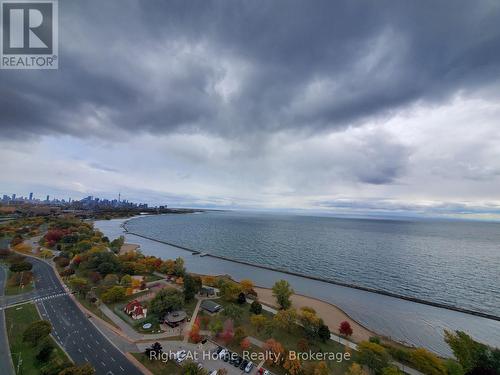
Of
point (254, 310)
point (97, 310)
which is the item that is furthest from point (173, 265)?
point (254, 310)

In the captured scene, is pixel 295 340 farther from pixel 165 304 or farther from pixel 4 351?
pixel 4 351

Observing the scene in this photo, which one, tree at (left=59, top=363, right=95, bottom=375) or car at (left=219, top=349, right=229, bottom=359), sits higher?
tree at (left=59, top=363, right=95, bottom=375)

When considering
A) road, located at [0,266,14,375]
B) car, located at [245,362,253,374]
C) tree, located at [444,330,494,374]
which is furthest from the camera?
tree, located at [444,330,494,374]

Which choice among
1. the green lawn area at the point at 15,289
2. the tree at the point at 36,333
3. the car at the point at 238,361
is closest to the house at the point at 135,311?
the tree at the point at 36,333

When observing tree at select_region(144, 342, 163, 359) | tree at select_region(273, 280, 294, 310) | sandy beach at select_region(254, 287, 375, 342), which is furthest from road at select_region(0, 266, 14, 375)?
sandy beach at select_region(254, 287, 375, 342)

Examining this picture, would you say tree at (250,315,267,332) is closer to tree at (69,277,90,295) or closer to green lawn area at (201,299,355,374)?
green lawn area at (201,299,355,374)

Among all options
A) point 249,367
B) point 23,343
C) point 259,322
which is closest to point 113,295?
point 23,343

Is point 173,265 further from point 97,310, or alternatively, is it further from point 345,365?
point 345,365
